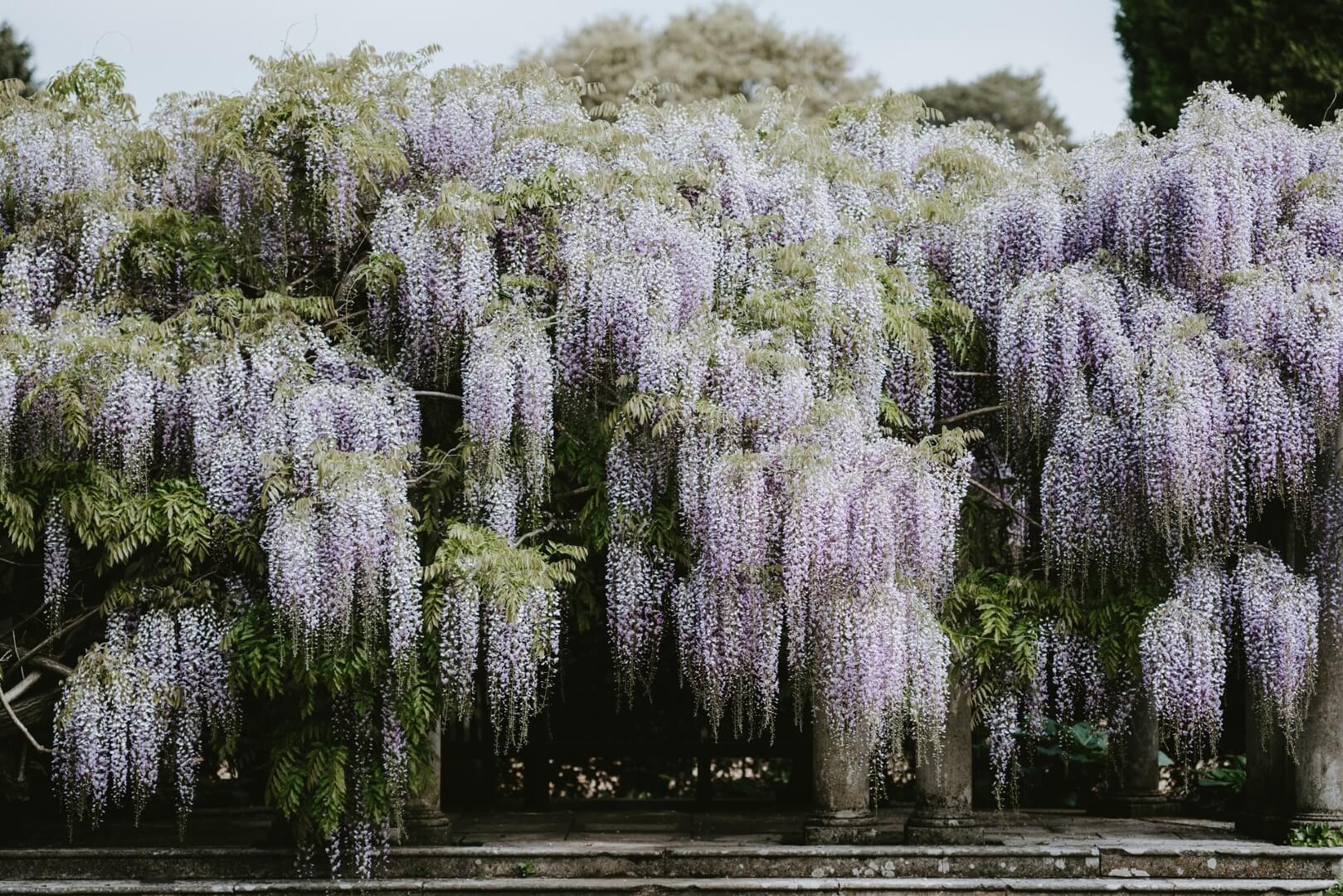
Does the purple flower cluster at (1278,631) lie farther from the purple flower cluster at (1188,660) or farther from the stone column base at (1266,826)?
the stone column base at (1266,826)

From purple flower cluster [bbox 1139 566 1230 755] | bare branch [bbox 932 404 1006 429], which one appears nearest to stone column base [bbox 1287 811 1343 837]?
purple flower cluster [bbox 1139 566 1230 755]

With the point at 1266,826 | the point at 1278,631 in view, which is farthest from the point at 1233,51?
the point at 1266,826

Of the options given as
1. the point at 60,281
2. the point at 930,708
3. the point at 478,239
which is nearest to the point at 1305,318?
A: the point at 930,708

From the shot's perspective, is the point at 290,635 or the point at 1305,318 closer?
the point at 290,635

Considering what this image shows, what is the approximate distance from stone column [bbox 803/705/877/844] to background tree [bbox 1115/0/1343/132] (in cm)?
1051

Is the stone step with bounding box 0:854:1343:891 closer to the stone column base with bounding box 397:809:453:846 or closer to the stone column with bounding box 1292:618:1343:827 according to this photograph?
the stone column base with bounding box 397:809:453:846

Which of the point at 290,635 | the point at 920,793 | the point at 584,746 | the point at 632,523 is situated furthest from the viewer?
the point at 584,746

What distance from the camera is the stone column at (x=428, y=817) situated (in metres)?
10.3

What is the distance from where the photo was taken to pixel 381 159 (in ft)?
34.1

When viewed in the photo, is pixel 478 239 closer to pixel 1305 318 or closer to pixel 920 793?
pixel 920 793

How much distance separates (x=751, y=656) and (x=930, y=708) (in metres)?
1.25

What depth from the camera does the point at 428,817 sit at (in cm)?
1037

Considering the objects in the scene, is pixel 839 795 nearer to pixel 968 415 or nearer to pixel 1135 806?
pixel 968 415

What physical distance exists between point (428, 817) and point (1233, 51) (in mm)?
13962
